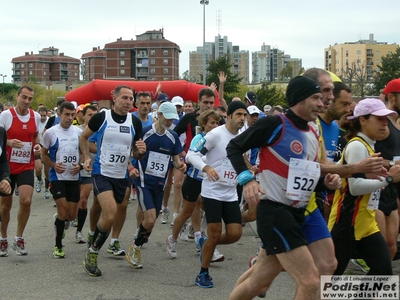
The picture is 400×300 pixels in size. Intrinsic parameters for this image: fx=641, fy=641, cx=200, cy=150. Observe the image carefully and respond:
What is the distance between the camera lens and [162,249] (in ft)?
30.9

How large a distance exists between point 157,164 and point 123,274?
1551 mm

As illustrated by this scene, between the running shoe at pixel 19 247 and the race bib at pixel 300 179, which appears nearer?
the race bib at pixel 300 179

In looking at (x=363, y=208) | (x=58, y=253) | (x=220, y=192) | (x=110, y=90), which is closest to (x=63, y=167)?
(x=58, y=253)

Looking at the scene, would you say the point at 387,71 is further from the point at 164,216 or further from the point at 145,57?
the point at 145,57

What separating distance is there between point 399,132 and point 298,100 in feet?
6.18

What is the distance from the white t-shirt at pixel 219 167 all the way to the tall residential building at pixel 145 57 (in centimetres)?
14434

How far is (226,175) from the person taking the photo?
25.0 ft

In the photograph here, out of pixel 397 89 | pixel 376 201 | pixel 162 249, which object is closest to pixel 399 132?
pixel 397 89

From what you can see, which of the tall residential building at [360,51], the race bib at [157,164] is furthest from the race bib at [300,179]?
the tall residential building at [360,51]

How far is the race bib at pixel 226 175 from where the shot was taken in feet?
24.9

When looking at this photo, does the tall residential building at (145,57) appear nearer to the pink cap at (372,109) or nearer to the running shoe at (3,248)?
the running shoe at (3,248)

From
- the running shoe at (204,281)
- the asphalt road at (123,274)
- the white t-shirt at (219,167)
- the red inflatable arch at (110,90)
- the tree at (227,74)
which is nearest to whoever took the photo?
the asphalt road at (123,274)

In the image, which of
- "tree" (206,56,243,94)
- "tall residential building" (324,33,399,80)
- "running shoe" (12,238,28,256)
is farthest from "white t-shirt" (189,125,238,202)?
"tall residential building" (324,33,399,80)

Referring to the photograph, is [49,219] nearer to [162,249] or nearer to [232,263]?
[162,249]
